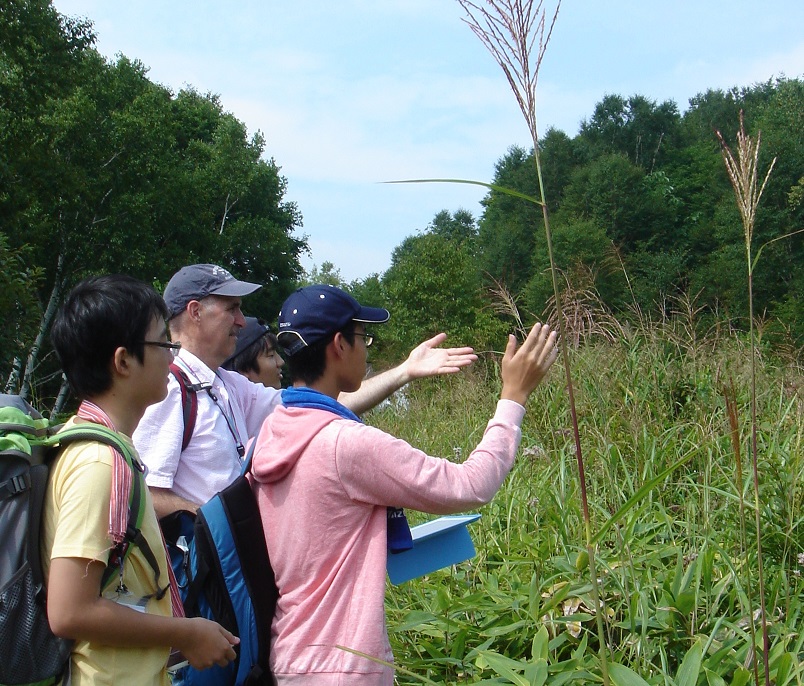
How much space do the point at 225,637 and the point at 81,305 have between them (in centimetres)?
80

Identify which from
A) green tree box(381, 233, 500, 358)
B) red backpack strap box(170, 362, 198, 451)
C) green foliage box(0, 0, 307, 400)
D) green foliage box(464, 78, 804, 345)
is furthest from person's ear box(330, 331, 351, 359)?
green tree box(381, 233, 500, 358)

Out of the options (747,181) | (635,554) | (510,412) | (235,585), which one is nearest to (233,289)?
(235,585)

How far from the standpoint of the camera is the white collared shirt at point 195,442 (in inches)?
107

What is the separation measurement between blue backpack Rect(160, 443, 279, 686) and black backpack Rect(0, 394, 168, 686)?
1.12 feet

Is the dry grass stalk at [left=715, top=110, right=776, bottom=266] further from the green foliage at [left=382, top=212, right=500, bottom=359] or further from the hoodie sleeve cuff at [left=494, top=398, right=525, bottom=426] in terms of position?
the green foliage at [left=382, top=212, right=500, bottom=359]

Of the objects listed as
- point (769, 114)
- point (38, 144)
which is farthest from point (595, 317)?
point (769, 114)

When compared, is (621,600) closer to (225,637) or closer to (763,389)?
(225,637)

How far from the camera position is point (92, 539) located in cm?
168

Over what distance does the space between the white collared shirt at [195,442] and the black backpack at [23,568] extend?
0.94 metres

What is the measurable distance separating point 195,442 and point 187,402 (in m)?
0.13

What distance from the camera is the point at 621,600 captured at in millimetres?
3162

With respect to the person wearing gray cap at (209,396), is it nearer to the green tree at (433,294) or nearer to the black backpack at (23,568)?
the black backpack at (23,568)

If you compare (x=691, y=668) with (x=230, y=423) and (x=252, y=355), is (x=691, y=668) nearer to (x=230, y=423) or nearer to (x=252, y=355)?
(x=230, y=423)

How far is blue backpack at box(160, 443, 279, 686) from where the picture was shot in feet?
6.64
